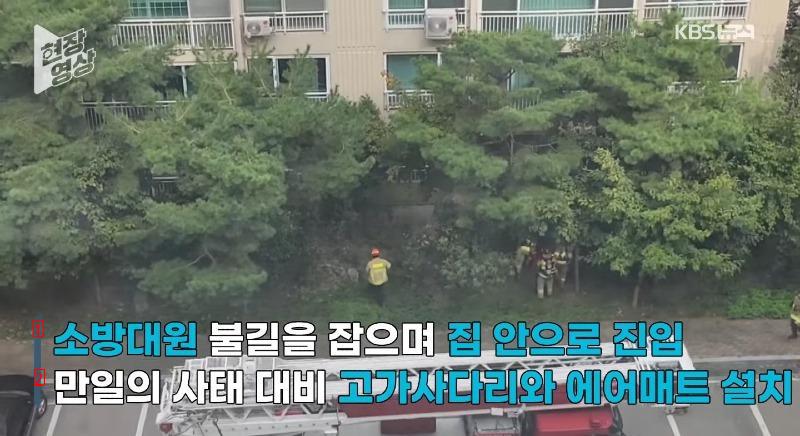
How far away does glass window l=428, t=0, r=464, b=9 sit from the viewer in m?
16.8

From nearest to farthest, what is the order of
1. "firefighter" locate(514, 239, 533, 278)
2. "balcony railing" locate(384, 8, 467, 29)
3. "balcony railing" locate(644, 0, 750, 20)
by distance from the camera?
1. "firefighter" locate(514, 239, 533, 278)
2. "balcony railing" locate(644, 0, 750, 20)
3. "balcony railing" locate(384, 8, 467, 29)

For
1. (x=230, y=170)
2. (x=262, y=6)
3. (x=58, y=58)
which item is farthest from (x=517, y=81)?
(x=58, y=58)

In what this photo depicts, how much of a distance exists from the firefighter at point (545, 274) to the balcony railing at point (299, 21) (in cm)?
639

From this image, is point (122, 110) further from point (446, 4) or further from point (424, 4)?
point (446, 4)

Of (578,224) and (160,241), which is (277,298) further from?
(578,224)

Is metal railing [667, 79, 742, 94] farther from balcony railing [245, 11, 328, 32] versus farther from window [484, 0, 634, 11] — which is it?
balcony railing [245, 11, 328, 32]

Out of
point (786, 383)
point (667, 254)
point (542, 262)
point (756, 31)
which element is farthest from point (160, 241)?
point (756, 31)

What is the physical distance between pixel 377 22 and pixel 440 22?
129 centimetres

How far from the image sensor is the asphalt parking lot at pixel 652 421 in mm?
12172

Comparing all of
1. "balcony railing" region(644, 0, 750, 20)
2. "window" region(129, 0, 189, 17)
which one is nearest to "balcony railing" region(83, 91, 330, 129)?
"window" region(129, 0, 189, 17)

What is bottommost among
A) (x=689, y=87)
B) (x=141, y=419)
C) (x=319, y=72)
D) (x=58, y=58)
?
(x=141, y=419)

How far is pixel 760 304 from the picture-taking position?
1495cm

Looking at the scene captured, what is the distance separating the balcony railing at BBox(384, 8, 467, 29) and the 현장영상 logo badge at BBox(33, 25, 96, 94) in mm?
5850

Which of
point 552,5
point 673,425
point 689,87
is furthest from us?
point 552,5
